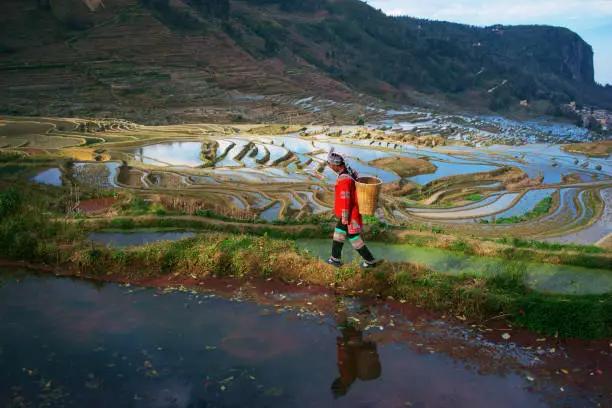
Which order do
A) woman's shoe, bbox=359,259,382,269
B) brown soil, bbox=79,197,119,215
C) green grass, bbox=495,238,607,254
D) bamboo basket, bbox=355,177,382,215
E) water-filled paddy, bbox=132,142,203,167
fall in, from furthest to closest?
water-filled paddy, bbox=132,142,203,167
brown soil, bbox=79,197,119,215
green grass, bbox=495,238,607,254
bamboo basket, bbox=355,177,382,215
woman's shoe, bbox=359,259,382,269

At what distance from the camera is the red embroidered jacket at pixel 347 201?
20.1 ft

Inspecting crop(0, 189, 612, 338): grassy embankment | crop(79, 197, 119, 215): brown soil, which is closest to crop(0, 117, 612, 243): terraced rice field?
crop(79, 197, 119, 215): brown soil

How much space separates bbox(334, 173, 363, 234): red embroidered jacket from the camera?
241 inches

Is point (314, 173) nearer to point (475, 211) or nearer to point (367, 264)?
point (475, 211)

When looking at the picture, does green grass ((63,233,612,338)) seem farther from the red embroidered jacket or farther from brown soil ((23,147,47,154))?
brown soil ((23,147,47,154))

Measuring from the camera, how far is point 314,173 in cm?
2173

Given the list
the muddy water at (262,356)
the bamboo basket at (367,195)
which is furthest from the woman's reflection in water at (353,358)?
the bamboo basket at (367,195)

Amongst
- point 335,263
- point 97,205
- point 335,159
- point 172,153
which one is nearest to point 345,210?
point 335,159

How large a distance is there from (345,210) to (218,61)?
155ft

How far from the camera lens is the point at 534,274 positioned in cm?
682

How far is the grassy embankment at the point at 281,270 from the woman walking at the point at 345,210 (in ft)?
0.83

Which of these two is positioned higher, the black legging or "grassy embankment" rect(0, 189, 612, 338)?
the black legging

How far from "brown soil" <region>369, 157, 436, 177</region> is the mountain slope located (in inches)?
701

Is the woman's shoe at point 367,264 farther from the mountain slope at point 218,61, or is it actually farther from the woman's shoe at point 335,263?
the mountain slope at point 218,61
